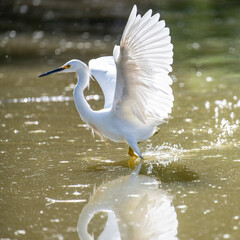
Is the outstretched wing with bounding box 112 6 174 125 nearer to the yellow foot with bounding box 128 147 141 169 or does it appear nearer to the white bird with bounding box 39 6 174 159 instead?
the white bird with bounding box 39 6 174 159

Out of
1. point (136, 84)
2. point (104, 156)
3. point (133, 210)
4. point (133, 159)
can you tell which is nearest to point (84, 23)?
point (104, 156)

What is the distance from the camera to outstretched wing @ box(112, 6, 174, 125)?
16.0 feet

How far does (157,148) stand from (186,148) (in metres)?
0.31

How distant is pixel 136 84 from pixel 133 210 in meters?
1.33

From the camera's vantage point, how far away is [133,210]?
14.2ft

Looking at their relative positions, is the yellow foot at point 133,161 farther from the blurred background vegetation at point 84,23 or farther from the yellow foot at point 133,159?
the blurred background vegetation at point 84,23

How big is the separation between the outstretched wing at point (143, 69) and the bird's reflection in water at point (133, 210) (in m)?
0.68

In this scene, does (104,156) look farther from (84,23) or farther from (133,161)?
(84,23)

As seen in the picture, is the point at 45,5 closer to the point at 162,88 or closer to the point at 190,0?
the point at 190,0

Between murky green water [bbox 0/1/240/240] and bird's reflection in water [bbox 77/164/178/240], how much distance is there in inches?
0.9

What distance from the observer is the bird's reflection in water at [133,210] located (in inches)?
153

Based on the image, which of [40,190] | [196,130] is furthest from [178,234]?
[196,130]

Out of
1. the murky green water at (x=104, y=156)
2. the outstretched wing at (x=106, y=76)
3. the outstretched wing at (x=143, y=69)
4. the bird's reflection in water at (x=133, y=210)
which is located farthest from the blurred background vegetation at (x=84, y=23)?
the bird's reflection in water at (x=133, y=210)

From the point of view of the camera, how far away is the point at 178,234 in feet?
12.5
